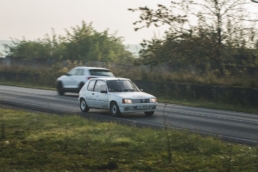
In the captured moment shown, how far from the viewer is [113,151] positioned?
11453 millimetres

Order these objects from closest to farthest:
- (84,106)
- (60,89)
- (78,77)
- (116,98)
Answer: (116,98), (84,106), (78,77), (60,89)

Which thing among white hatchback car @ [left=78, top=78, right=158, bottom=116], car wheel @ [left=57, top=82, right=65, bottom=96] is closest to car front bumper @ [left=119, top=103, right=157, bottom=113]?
white hatchback car @ [left=78, top=78, right=158, bottom=116]

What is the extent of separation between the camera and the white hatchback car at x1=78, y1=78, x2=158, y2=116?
1983cm

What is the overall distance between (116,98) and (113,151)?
8.75 meters

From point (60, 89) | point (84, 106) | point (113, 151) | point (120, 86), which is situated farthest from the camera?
point (60, 89)

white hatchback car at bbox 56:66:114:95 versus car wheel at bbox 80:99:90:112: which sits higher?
white hatchback car at bbox 56:66:114:95

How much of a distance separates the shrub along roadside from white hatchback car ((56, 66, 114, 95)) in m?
16.1

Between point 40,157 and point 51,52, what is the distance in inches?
2266

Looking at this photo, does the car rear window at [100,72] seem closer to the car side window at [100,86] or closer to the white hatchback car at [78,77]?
the white hatchback car at [78,77]

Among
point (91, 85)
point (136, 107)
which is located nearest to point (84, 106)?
point (91, 85)

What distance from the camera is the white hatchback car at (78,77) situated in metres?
31.3

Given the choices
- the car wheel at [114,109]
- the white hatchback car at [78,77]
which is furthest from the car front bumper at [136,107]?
the white hatchback car at [78,77]

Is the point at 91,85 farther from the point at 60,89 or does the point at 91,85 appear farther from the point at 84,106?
the point at 60,89

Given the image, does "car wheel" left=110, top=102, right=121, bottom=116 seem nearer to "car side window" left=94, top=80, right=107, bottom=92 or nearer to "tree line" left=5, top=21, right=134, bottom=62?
"car side window" left=94, top=80, right=107, bottom=92
